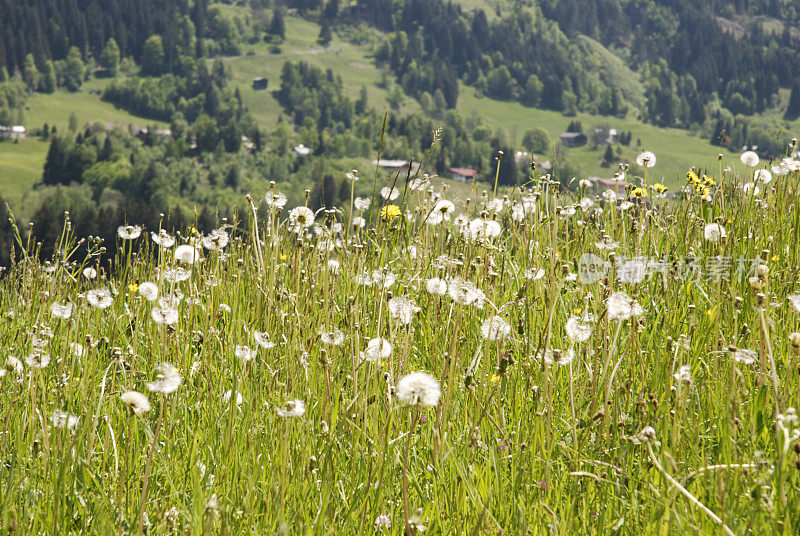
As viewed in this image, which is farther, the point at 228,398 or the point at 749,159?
the point at 749,159

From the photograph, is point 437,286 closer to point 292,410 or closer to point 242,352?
point 242,352

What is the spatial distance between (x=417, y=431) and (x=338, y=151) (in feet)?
505

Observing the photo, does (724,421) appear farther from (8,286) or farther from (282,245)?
(8,286)

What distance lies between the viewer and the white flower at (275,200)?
343cm

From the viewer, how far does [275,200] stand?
11.6ft

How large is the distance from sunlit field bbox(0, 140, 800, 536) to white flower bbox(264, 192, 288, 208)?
0.08ft

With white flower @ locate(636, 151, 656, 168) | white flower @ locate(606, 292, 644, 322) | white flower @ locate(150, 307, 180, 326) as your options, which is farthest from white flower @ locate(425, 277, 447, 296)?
white flower @ locate(636, 151, 656, 168)

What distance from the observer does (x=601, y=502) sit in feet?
5.89

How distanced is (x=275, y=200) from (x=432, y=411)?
1539 millimetres

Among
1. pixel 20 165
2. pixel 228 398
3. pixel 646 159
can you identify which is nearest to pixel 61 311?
pixel 228 398

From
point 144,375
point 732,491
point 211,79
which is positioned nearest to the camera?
point 732,491

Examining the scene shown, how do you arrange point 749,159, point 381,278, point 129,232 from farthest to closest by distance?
1. point 749,159
2. point 129,232
3. point 381,278

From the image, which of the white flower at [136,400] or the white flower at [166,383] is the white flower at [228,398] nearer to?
the white flower at [166,383]

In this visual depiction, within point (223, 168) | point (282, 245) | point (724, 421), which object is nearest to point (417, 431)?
point (724, 421)
